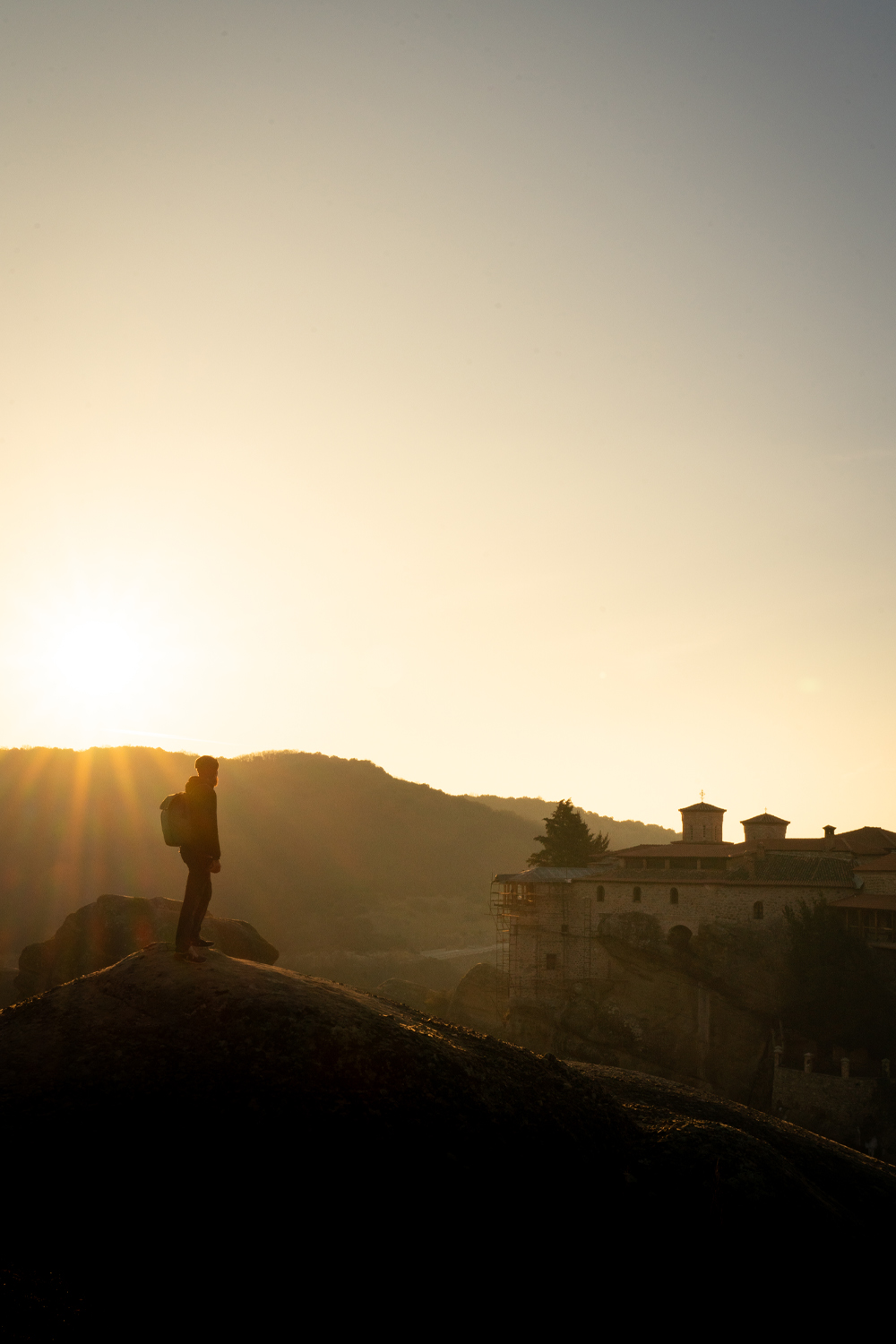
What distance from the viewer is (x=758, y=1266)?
11141mm

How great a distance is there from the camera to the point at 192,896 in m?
11.9

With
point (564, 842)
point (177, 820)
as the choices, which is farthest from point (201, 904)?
point (564, 842)

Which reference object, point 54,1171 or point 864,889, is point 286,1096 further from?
point 864,889

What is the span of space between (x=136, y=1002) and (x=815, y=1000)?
120 feet

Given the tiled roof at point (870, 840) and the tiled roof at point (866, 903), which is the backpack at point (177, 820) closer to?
the tiled roof at point (866, 903)

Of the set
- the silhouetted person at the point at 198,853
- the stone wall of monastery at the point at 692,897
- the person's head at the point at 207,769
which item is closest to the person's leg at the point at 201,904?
the silhouetted person at the point at 198,853

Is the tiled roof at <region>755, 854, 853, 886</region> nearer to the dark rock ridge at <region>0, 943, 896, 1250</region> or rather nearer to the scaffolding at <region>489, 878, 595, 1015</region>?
the scaffolding at <region>489, 878, 595, 1015</region>

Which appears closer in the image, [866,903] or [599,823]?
[866,903]

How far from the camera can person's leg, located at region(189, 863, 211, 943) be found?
1173 cm

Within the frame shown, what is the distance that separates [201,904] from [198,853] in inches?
30.6

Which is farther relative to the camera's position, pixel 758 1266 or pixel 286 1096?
A: pixel 758 1266

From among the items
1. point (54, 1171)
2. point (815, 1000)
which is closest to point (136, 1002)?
point (54, 1171)

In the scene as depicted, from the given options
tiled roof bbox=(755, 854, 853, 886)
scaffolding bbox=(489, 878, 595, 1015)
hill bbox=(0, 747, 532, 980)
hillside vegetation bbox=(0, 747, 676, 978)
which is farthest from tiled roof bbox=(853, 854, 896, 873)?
hill bbox=(0, 747, 532, 980)

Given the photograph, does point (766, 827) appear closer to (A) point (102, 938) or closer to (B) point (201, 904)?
(A) point (102, 938)
